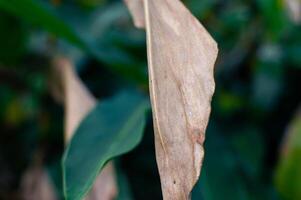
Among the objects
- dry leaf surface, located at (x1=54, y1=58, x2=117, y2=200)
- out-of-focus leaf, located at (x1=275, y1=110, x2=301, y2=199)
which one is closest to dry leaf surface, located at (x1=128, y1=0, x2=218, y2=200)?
dry leaf surface, located at (x1=54, y1=58, x2=117, y2=200)

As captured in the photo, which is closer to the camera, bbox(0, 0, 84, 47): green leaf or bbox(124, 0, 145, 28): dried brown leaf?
bbox(124, 0, 145, 28): dried brown leaf

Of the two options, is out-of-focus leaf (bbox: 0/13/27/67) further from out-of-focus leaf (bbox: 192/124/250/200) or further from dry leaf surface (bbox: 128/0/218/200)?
dry leaf surface (bbox: 128/0/218/200)

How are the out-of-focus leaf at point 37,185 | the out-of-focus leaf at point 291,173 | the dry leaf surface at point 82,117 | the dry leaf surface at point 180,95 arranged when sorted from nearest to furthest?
the dry leaf surface at point 180,95, the dry leaf surface at point 82,117, the out-of-focus leaf at point 291,173, the out-of-focus leaf at point 37,185

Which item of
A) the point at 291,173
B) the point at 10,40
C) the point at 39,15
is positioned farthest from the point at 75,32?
the point at 291,173

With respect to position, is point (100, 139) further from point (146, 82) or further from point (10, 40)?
point (10, 40)

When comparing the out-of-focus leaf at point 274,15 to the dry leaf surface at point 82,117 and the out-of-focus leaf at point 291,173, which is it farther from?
the dry leaf surface at point 82,117

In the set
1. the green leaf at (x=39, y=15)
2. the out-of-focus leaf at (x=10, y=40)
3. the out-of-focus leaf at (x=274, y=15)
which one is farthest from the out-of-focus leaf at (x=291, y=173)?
the out-of-focus leaf at (x=10, y=40)

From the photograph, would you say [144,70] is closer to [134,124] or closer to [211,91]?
[134,124]
